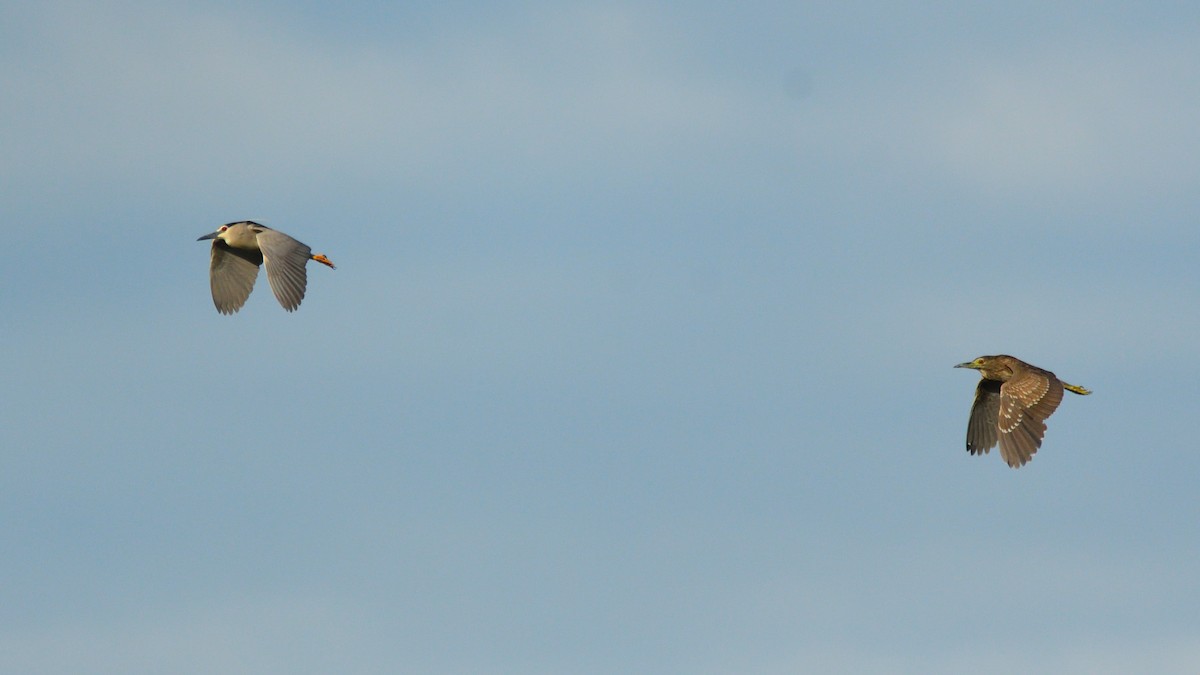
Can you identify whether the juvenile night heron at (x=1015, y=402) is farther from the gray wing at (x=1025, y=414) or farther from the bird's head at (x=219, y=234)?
the bird's head at (x=219, y=234)

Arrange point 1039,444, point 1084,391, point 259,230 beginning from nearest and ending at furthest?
point 1039,444, point 1084,391, point 259,230

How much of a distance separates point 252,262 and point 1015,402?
13916mm

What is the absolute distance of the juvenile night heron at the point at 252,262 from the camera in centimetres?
2838

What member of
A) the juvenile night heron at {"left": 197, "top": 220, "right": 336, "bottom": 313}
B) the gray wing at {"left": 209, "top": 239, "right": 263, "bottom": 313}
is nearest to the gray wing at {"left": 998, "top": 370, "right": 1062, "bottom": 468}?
the juvenile night heron at {"left": 197, "top": 220, "right": 336, "bottom": 313}

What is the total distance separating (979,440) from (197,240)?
14.3 metres

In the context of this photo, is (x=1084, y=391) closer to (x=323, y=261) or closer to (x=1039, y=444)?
(x=1039, y=444)

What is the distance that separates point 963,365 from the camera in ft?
92.8

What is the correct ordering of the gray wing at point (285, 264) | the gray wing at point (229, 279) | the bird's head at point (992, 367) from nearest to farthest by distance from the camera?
the bird's head at point (992, 367), the gray wing at point (285, 264), the gray wing at point (229, 279)

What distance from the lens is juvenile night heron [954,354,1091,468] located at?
25.8 metres

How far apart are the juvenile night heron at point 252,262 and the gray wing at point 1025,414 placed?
1163 cm

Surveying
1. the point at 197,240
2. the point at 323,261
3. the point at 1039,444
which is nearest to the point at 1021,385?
the point at 1039,444

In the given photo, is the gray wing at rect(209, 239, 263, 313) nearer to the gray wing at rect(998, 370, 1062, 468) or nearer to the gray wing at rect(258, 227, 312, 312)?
the gray wing at rect(258, 227, 312, 312)

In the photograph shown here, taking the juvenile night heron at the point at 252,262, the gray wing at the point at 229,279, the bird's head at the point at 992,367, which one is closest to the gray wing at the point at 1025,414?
the bird's head at the point at 992,367

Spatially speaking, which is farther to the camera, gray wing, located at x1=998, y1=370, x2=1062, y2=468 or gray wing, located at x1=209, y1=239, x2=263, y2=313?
gray wing, located at x1=209, y1=239, x2=263, y2=313
